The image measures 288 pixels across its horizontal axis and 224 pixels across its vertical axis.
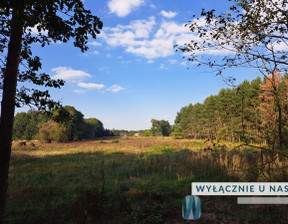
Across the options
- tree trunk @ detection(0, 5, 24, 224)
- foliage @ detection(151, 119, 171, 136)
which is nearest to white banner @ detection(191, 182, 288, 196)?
tree trunk @ detection(0, 5, 24, 224)

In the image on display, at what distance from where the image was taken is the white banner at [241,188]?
18.7 feet

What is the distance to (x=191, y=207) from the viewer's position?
436 centimetres

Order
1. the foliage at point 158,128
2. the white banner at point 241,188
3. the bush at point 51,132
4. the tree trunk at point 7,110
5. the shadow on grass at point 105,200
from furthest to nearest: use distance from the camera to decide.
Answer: the foliage at point 158,128
the bush at point 51,132
the white banner at point 241,188
the shadow on grass at point 105,200
the tree trunk at point 7,110

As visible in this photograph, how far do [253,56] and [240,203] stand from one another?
4.71 m

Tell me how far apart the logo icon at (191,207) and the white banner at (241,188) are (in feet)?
3.45

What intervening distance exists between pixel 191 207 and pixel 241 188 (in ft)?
11.4

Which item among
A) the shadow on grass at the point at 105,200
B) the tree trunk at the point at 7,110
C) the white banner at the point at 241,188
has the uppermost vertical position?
the tree trunk at the point at 7,110

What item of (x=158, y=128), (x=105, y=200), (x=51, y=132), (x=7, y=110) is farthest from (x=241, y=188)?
(x=158, y=128)

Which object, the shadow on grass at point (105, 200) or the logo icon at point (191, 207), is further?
the shadow on grass at point (105, 200)

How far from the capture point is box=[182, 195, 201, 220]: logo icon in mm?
4120

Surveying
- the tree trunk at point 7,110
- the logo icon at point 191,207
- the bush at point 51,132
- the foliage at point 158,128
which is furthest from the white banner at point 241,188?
Answer: the foliage at point 158,128

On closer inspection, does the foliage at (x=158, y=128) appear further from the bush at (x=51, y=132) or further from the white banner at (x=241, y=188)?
the white banner at (x=241, y=188)

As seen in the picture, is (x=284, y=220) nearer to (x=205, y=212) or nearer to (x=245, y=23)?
(x=205, y=212)

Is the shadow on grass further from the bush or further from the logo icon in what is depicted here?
the bush
